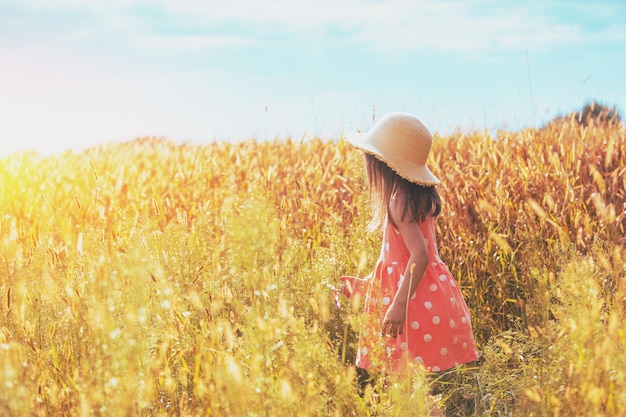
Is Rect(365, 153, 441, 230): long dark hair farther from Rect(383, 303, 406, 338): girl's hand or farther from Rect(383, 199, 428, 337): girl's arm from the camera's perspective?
Rect(383, 303, 406, 338): girl's hand

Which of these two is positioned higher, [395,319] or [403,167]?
[403,167]

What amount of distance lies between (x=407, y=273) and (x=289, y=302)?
0.44m

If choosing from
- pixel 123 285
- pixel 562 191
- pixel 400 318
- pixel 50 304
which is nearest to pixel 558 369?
pixel 400 318

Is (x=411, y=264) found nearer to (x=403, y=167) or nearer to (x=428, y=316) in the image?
(x=428, y=316)

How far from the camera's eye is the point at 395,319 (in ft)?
7.73

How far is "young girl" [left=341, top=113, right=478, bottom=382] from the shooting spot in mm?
2420

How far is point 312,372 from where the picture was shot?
174 cm

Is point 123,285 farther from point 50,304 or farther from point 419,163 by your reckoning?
point 419,163

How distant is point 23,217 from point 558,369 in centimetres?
399

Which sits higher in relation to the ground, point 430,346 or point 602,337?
point 602,337

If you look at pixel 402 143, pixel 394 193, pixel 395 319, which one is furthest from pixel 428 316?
pixel 402 143

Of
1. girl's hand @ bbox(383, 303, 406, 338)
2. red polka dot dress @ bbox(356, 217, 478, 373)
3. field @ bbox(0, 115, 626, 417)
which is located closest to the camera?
field @ bbox(0, 115, 626, 417)

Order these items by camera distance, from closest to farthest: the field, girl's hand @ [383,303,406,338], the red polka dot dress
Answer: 1. the field
2. girl's hand @ [383,303,406,338]
3. the red polka dot dress

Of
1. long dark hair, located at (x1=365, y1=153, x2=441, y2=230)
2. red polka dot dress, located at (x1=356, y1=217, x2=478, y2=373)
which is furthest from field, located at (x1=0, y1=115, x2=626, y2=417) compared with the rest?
long dark hair, located at (x1=365, y1=153, x2=441, y2=230)
